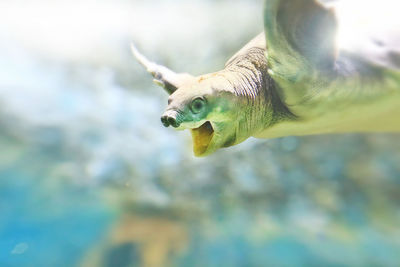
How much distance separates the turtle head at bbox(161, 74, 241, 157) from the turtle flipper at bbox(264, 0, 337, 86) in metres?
0.18

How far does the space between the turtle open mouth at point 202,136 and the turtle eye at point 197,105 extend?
16cm

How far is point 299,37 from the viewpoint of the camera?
92 centimetres

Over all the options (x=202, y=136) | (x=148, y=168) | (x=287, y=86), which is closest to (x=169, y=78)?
(x=202, y=136)

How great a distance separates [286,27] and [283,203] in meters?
4.27

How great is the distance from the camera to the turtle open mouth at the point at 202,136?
1.07 meters

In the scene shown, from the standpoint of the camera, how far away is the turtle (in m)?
0.91

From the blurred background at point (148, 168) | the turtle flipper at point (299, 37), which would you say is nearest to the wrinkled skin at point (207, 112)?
the turtle flipper at point (299, 37)

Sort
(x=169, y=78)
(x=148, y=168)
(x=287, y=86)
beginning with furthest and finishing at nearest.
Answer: (x=148, y=168), (x=169, y=78), (x=287, y=86)

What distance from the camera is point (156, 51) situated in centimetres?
363

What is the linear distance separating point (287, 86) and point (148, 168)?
12.9 feet

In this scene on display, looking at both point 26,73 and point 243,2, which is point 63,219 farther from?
point 243,2

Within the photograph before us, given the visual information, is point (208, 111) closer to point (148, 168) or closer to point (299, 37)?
point (299, 37)

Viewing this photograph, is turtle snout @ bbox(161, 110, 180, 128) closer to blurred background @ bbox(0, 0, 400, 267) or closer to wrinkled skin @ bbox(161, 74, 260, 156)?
wrinkled skin @ bbox(161, 74, 260, 156)

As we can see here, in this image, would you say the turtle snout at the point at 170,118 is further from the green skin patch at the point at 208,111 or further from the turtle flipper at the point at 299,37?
the turtle flipper at the point at 299,37
